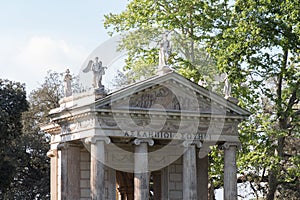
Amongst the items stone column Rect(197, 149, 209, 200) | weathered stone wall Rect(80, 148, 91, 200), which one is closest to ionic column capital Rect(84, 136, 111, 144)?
weathered stone wall Rect(80, 148, 91, 200)

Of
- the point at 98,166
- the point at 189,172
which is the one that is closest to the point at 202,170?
the point at 189,172

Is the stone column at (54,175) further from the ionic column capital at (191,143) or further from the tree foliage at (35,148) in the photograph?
the tree foliage at (35,148)

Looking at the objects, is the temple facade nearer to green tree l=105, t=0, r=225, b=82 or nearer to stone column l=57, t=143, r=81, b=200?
stone column l=57, t=143, r=81, b=200

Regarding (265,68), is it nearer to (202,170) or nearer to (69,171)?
(202,170)

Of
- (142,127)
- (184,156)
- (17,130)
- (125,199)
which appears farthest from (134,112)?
(17,130)

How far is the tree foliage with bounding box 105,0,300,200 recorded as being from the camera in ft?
128

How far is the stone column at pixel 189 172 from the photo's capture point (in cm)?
3294

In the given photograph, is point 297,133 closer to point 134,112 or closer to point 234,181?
point 234,181

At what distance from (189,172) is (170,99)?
359 cm

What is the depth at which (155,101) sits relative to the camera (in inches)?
1292

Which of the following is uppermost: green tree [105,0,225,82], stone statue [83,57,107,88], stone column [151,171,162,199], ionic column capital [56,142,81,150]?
green tree [105,0,225,82]

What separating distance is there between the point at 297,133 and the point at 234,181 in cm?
807

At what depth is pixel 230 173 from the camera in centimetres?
3438

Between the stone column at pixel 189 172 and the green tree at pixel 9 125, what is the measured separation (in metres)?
17.9
